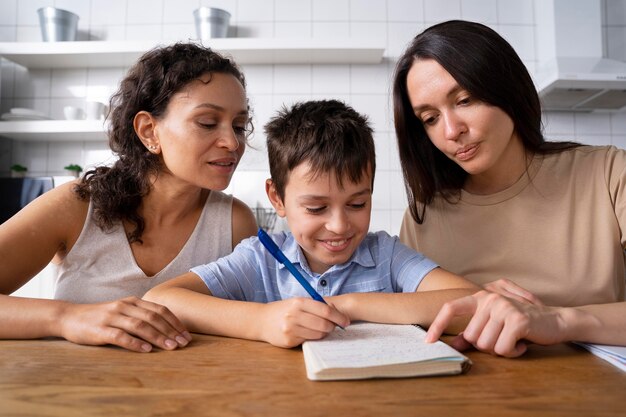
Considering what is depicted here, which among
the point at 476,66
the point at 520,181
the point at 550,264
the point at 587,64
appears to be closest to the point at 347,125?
the point at 476,66

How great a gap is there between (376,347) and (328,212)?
0.39 m

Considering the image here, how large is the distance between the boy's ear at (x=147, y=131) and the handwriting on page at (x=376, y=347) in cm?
75

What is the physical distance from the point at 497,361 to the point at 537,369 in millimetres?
48

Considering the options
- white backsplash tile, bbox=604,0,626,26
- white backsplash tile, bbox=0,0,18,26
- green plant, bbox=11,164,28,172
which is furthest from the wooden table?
white backsplash tile, bbox=0,0,18,26

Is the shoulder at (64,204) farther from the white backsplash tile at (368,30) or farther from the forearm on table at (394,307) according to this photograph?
the white backsplash tile at (368,30)

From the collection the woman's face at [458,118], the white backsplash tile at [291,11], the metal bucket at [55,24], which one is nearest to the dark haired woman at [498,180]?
the woman's face at [458,118]

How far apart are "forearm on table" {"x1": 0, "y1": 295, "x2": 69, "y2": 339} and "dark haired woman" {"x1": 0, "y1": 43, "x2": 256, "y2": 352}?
8.9 inches

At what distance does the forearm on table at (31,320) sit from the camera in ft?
2.47

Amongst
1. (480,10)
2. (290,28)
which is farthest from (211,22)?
(480,10)

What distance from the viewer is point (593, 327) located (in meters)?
0.66

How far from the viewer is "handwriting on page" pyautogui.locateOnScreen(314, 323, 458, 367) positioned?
1.69 ft

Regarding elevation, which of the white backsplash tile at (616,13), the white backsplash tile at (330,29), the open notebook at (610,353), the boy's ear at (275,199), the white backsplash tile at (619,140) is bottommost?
the open notebook at (610,353)

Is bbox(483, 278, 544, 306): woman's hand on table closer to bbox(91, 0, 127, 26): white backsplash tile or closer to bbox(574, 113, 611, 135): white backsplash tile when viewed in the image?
bbox(574, 113, 611, 135): white backsplash tile

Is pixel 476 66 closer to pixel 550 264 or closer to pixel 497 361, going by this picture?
pixel 550 264
